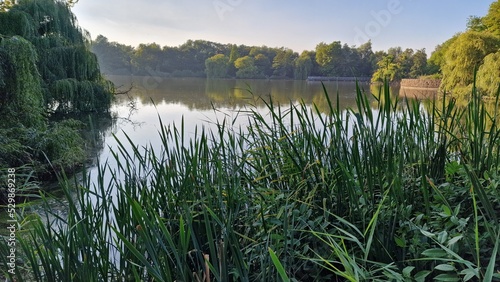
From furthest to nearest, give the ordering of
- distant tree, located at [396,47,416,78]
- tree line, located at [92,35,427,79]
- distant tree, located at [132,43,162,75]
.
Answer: distant tree, located at [396,47,416,78] → distant tree, located at [132,43,162,75] → tree line, located at [92,35,427,79]

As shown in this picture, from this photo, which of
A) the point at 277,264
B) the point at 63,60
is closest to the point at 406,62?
the point at 63,60

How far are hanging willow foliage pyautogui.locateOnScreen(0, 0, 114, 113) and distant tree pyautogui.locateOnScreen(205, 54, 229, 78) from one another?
72.2ft

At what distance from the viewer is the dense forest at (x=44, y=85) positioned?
354 cm

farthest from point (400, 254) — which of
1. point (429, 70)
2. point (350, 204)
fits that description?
point (429, 70)

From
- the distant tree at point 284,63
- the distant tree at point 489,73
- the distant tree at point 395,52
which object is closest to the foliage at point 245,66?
the distant tree at point 284,63

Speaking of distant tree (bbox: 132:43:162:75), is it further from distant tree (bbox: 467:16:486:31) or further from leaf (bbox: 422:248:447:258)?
leaf (bbox: 422:248:447:258)

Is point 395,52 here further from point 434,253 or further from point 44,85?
point 434,253

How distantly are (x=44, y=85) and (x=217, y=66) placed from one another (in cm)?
2437

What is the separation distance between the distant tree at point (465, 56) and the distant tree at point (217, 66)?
19.0 meters

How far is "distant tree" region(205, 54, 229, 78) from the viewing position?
29.9 meters

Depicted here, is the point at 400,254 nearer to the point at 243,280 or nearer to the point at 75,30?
the point at 243,280

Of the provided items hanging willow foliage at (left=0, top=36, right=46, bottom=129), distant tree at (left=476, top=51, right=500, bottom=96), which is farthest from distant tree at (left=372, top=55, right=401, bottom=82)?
distant tree at (left=476, top=51, right=500, bottom=96)

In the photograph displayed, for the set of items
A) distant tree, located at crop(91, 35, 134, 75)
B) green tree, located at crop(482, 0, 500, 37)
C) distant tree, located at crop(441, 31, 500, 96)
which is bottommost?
distant tree, located at crop(441, 31, 500, 96)

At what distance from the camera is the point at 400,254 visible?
0.96m
